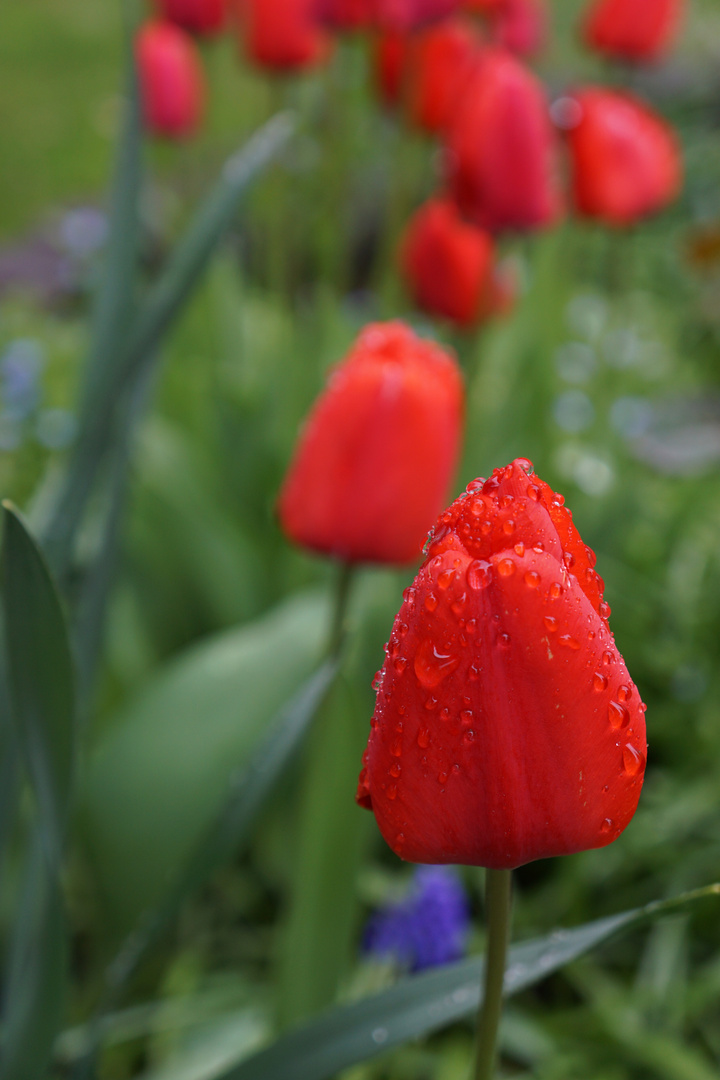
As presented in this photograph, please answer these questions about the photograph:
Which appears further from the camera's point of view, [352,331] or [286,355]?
[352,331]

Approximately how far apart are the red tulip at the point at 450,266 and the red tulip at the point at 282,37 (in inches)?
15.1

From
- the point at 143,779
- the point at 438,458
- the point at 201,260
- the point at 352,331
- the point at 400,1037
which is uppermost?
the point at 201,260

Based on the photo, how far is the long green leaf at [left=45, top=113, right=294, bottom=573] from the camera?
31.2 inches

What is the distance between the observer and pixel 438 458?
36.1 inches

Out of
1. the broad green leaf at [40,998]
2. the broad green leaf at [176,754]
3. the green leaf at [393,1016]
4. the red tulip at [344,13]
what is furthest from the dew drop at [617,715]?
the red tulip at [344,13]

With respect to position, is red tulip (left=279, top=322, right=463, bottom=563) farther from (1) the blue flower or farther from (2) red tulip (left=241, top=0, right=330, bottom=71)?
(2) red tulip (left=241, top=0, right=330, bottom=71)

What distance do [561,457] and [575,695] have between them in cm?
138

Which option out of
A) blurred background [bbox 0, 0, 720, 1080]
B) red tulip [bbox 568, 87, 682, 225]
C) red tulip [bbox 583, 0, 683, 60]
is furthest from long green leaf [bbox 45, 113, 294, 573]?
red tulip [bbox 583, 0, 683, 60]

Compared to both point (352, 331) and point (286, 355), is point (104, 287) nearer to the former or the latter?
point (286, 355)

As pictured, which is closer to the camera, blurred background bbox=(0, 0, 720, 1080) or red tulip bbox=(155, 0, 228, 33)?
blurred background bbox=(0, 0, 720, 1080)

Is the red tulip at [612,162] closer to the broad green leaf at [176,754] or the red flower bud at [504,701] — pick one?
the broad green leaf at [176,754]

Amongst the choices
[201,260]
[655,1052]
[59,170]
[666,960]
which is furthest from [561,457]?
[59,170]

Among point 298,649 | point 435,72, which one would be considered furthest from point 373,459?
point 435,72

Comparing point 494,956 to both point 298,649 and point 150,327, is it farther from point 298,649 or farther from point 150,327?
point 298,649
